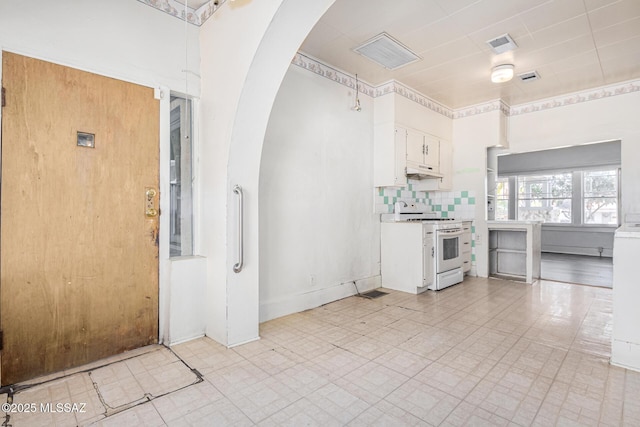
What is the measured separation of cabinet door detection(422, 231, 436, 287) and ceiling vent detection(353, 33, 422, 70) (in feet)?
6.97

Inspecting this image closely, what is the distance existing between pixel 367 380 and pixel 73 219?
7.48ft

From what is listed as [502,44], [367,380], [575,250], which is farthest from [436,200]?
[575,250]

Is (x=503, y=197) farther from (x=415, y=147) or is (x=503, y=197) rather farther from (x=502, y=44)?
(x=502, y=44)

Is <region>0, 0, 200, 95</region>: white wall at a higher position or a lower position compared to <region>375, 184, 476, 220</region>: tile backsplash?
higher

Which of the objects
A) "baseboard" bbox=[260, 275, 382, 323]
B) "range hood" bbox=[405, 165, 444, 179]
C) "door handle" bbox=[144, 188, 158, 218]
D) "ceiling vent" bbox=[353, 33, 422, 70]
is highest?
"ceiling vent" bbox=[353, 33, 422, 70]

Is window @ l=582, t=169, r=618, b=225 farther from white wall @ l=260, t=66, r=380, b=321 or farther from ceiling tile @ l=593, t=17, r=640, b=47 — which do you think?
white wall @ l=260, t=66, r=380, b=321

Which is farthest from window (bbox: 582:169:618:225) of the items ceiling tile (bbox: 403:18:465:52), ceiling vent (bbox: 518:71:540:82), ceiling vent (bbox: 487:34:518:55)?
ceiling tile (bbox: 403:18:465:52)

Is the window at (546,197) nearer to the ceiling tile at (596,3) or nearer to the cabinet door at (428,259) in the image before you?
the cabinet door at (428,259)

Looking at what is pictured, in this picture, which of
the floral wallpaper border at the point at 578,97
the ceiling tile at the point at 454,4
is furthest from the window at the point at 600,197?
the ceiling tile at the point at 454,4

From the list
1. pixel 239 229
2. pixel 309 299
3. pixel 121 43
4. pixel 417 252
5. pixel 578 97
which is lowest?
pixel 309 299

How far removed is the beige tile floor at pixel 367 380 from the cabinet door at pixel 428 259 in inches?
41.6

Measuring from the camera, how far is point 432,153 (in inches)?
202

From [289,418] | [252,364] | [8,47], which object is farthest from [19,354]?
[8,47]

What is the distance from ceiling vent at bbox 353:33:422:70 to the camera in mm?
3411
